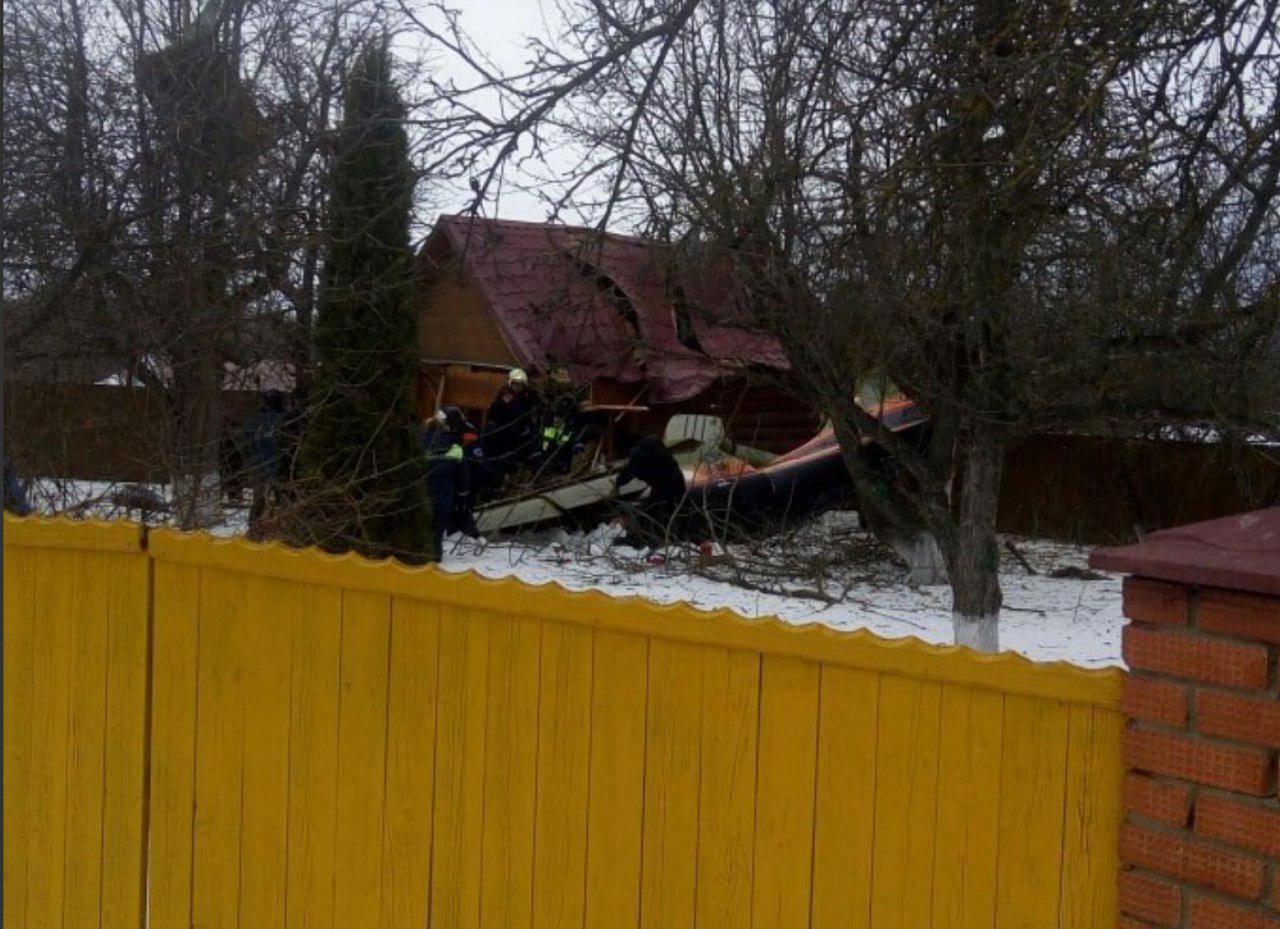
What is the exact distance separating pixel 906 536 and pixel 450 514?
4154 millimetres

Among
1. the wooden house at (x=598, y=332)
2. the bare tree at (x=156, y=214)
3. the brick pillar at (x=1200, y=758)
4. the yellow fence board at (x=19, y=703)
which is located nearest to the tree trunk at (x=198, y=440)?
the bare tree at (x=156, y=214)

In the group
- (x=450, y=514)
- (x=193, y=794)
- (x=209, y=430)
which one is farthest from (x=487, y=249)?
(x=450, y=514)

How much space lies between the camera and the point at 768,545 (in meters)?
15.0

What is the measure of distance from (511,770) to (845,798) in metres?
0.90

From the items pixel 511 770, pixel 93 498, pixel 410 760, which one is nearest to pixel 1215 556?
pixel 511 770

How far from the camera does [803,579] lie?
13.8m

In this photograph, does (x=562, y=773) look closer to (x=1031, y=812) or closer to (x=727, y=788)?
(x=727, y=788)

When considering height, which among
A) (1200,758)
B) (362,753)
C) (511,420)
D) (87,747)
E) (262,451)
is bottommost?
(87,747)

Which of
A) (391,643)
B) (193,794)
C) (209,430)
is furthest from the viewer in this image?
(209,430)

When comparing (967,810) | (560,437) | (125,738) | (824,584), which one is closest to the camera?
(967,810)

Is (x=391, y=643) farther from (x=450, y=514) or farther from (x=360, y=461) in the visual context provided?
(x=450, y=514)

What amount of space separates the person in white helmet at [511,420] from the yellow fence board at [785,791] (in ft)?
42.8

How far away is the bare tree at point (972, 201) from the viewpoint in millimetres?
6340

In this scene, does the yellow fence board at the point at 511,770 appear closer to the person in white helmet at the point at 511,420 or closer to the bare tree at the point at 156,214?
the bare tree at the point at 156,214
